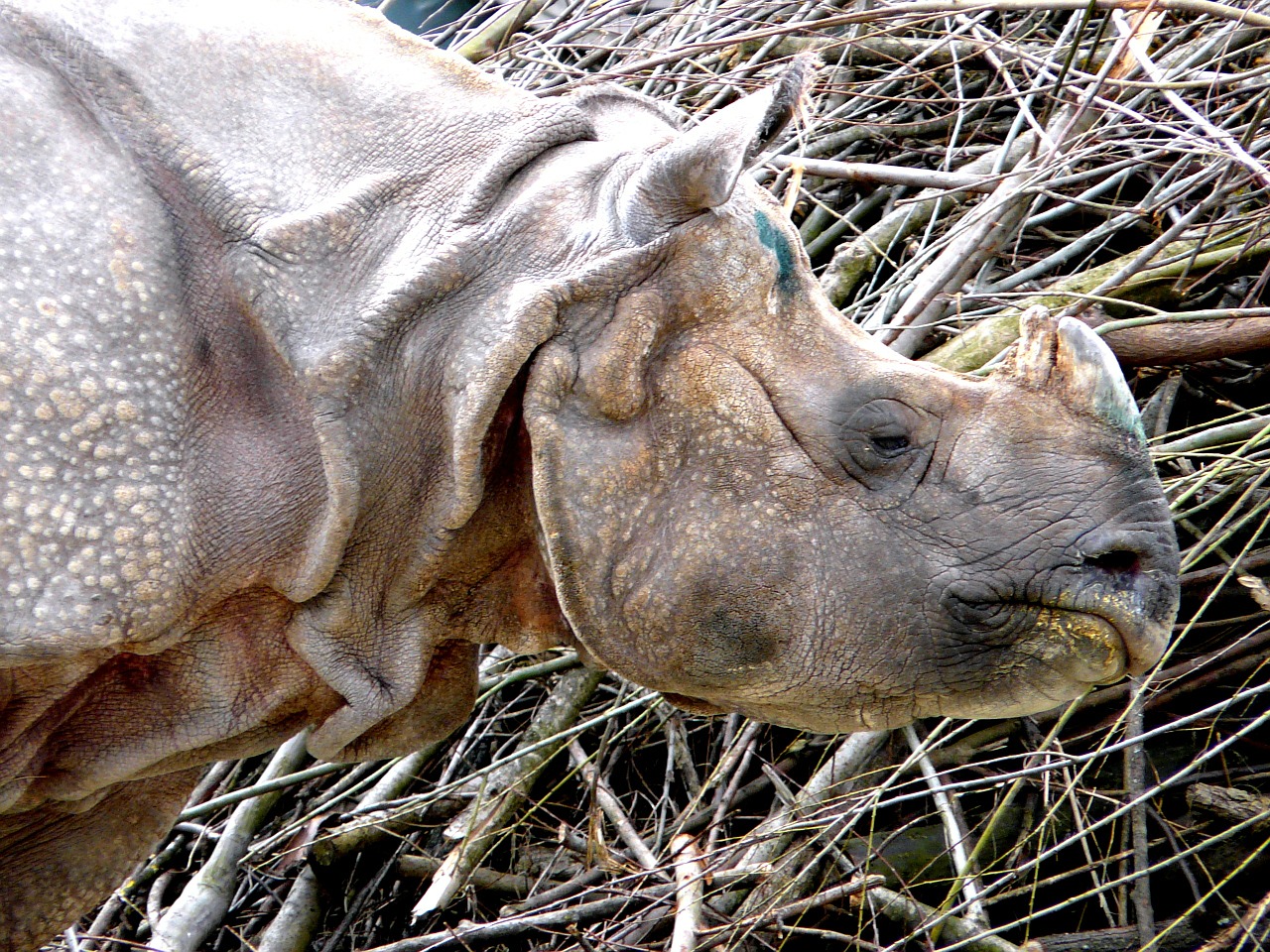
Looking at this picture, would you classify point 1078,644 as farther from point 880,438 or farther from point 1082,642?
point 880,438

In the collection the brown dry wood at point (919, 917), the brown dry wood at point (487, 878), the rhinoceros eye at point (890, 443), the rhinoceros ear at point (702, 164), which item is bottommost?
the brown dry wood at point (487, 878)

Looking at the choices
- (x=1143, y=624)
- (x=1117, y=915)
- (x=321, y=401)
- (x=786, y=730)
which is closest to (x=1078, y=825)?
(x=1117, y=915)

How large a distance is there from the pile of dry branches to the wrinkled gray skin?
0.93m

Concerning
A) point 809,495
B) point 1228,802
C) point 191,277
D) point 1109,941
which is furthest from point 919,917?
point 191,277

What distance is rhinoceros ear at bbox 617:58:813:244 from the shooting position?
213 centimetres

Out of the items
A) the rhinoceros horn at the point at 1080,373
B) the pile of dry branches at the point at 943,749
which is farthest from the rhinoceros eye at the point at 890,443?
the pile of dry branches at the point at 943,749

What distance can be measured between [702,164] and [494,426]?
0.53m

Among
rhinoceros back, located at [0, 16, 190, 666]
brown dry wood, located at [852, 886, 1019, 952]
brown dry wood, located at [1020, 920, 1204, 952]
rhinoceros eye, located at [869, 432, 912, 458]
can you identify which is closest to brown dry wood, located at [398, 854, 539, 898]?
brown dry wood, located at [852, 886, 1019, 952]

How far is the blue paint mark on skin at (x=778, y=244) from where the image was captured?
7.67 feet

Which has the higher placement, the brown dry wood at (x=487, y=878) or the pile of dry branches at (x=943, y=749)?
the pile of dry branches at (x=943, y=749)

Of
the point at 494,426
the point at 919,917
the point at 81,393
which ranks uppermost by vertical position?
the point at 81,393

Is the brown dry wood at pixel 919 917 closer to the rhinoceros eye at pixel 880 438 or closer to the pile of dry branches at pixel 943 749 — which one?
the pile of dry branches at pixel 943 749

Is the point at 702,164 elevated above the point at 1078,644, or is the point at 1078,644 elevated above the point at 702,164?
the point at 702,164

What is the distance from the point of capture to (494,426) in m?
2.25
